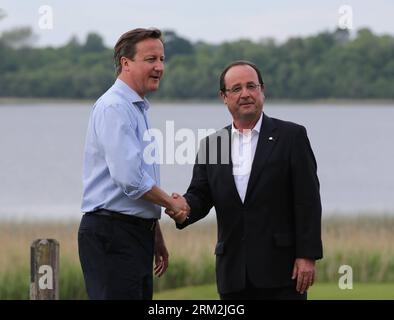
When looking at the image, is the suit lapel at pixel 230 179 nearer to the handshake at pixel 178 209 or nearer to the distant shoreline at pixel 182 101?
the handshake at pixel 178 209

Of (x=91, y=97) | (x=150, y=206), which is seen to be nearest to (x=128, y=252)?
(x=150, y=206)

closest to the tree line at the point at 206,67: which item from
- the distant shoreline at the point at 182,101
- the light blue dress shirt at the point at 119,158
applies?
the distant shoreline at the point at 182,101

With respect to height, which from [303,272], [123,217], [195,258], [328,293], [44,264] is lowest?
[328,293]

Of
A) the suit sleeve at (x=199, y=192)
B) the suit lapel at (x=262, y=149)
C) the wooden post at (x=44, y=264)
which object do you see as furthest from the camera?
the wooden post at (x=44, y=264)

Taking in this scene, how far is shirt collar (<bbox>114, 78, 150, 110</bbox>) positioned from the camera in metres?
6.14

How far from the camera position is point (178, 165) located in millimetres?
31188

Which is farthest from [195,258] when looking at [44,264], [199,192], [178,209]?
[178,209]

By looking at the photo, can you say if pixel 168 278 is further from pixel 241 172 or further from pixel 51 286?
pixel 241 172

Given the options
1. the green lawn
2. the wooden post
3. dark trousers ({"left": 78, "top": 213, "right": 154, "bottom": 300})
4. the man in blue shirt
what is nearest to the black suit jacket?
the man in blue shirt

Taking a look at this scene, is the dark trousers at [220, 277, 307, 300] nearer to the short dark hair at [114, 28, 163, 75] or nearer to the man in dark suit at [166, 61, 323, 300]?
the man in dark suit at [166, 61, 323, 300]

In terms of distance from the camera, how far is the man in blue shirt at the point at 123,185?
5957mm

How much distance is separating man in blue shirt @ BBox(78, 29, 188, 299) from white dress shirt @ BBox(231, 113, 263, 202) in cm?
38

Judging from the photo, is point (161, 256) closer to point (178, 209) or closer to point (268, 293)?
point (178, 209)

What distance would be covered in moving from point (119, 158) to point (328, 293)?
7.44m
